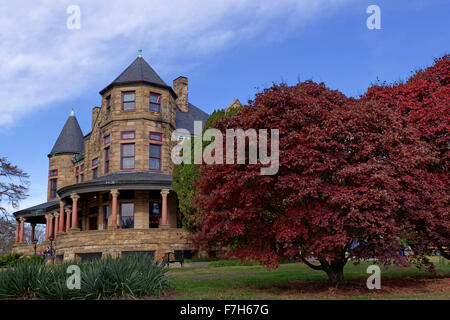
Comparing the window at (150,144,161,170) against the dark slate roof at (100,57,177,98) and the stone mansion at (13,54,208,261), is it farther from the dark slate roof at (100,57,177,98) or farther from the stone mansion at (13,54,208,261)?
the dark slate roof at (100,57,177,98)

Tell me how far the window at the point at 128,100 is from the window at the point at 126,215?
7228 mm

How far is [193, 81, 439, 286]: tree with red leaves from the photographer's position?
416 inches

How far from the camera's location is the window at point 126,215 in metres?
30.7

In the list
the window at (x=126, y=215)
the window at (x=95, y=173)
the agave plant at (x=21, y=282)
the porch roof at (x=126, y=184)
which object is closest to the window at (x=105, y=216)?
the window at (x=126, y=215)

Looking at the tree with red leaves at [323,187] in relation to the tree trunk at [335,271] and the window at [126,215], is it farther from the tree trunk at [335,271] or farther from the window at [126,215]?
the window at [126,215]

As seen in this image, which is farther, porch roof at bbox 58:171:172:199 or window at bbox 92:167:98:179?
window at bbox 92:167:98:179

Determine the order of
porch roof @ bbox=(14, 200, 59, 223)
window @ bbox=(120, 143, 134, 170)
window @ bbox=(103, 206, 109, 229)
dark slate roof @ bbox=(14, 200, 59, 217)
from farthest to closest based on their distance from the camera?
dark slate roof @ bbox=(14, 200, 59, 217), porch roof @ bbox=(14, 200, 59, 223), window @ bbox=(103, 206, 109, 229), window @ bbox=(120, 143, 134, 170)

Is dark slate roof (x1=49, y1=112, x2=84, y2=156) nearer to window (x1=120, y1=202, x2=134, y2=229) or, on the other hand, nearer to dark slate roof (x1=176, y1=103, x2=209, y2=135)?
dark slate roof (x1=176, y1=103, x2=209, y2=135)

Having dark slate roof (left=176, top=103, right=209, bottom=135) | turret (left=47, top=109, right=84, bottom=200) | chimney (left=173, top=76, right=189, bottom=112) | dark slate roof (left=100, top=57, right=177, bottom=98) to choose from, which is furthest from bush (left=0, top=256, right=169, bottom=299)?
turret (left=47, top=109, right=84, bottom=200)

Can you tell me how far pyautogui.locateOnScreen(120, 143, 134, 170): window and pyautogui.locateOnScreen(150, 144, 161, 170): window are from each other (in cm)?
139

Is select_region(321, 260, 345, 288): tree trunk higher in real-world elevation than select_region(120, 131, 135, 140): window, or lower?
lower

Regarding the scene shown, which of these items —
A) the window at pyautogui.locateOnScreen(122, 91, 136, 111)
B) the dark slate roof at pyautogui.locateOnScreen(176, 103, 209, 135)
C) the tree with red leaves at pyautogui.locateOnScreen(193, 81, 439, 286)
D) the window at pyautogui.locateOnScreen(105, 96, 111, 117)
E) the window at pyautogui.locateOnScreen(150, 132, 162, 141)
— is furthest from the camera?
the dark slate roof at pyautogui.locateOnScreen(176, 103, 209, 135)

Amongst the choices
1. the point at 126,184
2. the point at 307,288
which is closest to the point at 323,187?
the point at 307,288

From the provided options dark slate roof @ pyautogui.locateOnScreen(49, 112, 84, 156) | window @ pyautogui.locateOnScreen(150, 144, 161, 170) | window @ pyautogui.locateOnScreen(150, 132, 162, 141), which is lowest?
window @ pyautogui.locateOnScreen(150, 144, 161, 170)
